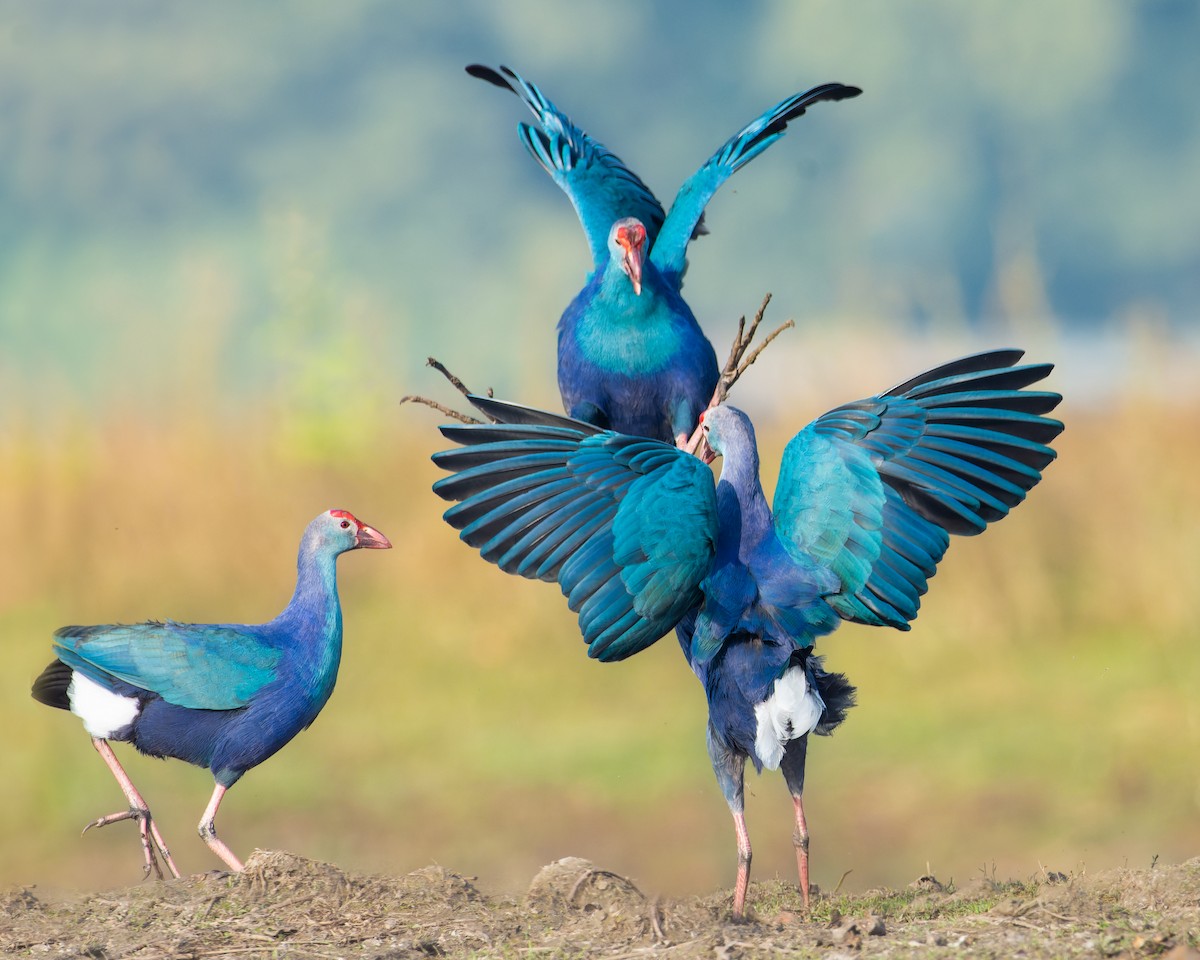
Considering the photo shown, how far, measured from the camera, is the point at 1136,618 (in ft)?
34.0

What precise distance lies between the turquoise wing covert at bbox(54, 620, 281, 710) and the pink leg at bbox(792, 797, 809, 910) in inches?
81.5

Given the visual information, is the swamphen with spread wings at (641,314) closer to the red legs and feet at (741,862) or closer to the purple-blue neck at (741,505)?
the purple-blue neck at (741,505)

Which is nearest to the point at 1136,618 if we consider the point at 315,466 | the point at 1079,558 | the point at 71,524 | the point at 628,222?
the point at 1079,558

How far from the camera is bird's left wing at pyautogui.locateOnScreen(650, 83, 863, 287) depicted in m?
6.61

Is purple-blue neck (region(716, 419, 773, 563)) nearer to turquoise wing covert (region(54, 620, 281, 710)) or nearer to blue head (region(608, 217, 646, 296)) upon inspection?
blue head (region(608, 217, 646, 296))

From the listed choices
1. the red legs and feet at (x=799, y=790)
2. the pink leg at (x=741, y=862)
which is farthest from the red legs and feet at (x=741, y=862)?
the red legs and feet at (x=799, y=790)

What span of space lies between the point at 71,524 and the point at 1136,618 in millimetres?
8041

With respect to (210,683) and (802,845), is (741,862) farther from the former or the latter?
(210,683)

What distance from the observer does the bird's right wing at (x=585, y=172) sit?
677cm

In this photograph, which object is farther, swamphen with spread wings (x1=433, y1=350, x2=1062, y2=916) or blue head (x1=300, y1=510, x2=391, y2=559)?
blue head (x1=300, y1=510, x2=391, y2=559)

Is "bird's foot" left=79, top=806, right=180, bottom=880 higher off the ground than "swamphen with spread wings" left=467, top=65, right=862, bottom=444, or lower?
lower

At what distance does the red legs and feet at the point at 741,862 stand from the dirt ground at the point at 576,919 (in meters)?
0.08

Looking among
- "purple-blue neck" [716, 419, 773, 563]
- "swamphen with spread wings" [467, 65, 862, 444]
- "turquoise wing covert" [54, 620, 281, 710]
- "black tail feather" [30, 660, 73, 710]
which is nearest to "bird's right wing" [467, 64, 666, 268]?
"swamphen with spread wings" [467, 65, 862, 444]

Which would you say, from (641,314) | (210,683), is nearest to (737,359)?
(641,314)
